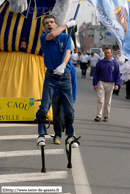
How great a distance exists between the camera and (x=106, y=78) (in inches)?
344

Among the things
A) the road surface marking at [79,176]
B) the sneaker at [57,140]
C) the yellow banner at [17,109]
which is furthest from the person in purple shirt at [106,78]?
the road surface marking at [79,176]

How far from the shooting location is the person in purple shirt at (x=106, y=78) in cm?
870

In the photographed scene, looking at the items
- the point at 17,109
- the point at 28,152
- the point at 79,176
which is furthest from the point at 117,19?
the point at 79,176

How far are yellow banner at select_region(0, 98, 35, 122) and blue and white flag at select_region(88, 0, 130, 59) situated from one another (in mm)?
2475

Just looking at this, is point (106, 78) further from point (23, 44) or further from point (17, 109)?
point (17, 109)

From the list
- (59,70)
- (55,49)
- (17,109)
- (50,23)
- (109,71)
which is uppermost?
(50,23)

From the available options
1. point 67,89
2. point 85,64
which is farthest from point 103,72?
point 85,64

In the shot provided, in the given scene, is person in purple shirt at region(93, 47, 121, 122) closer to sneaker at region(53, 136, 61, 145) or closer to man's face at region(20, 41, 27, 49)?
man's face at region(20, 41, 27, 49)

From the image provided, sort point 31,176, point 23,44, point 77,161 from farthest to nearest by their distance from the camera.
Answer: point 23,44 → point 77,161 → point 31,176

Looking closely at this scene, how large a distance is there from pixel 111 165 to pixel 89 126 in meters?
3.09

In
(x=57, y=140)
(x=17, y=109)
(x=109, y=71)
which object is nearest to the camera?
(x=57, y=140)

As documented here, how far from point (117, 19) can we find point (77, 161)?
2683 mm

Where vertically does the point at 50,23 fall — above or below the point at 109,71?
above

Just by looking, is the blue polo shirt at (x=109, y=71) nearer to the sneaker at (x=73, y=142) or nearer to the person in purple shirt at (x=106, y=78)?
the person in purple shirt at (x=106, y=78)
